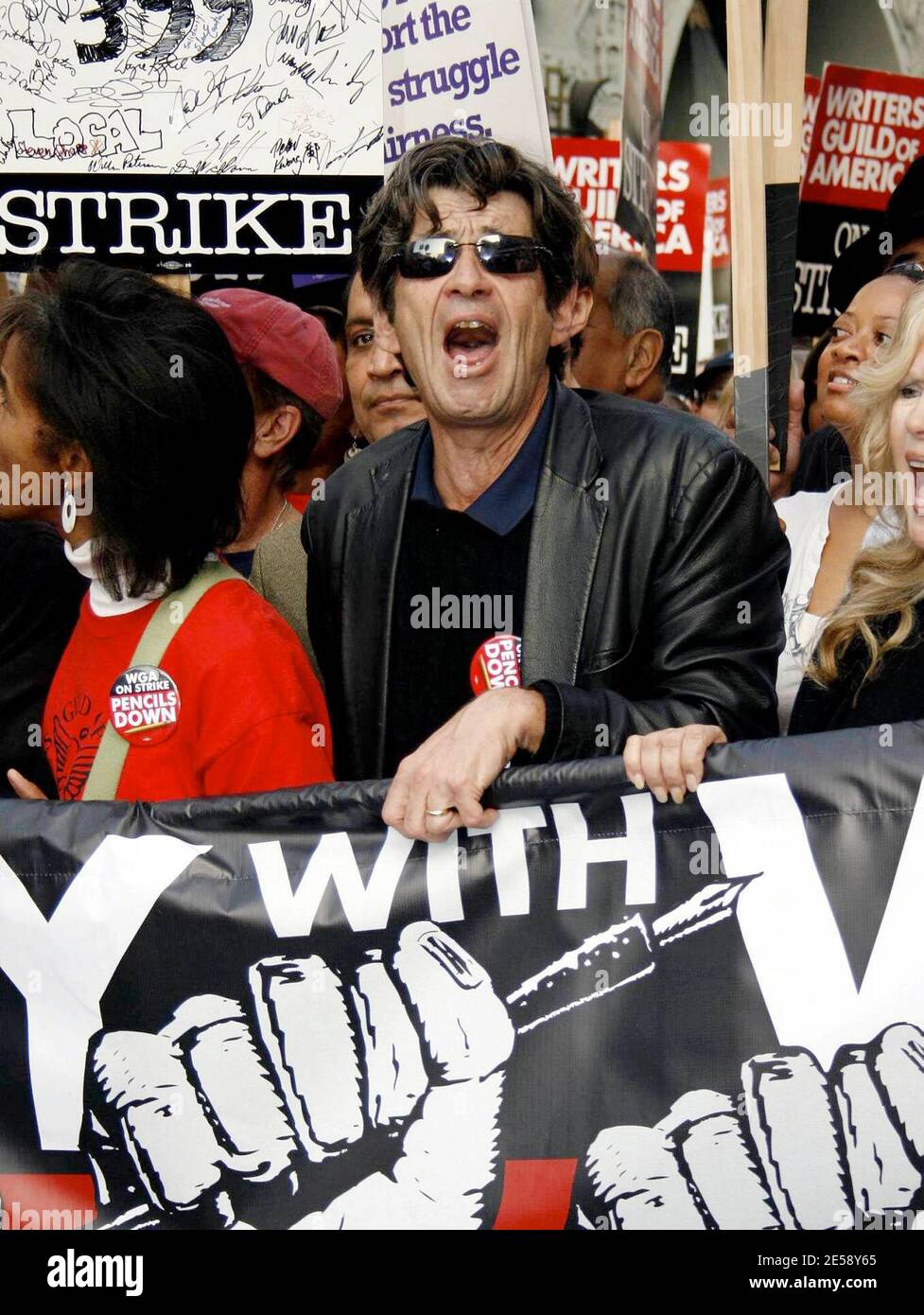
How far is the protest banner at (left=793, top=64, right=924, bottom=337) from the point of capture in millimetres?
6070

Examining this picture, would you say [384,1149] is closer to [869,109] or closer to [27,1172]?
[27,1172]

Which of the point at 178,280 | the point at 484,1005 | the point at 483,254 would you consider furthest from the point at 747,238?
the point at 484,1005

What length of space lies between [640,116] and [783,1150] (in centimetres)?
313

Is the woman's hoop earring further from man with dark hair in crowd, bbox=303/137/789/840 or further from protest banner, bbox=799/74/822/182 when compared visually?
protest banner, bbox=799/74/822/182

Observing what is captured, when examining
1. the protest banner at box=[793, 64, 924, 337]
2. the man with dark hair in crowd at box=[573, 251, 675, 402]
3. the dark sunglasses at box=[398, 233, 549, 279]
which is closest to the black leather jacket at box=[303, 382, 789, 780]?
the dark sunglasses at box=[398, 233, 549, 279]

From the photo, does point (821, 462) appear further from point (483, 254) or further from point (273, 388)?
point (483, 254)

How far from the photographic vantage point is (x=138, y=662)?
3162 mm

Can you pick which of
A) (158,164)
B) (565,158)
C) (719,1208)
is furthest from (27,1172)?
(565,158)

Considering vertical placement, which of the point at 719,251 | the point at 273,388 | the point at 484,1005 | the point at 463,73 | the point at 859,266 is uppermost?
the point at 463,73

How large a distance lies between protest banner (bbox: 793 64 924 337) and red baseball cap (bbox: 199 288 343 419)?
227 cm

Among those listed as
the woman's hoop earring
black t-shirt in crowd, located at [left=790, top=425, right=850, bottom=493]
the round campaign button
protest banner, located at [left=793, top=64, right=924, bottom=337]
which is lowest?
the round campaign button

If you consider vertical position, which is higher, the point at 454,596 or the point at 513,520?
the point at 513,520
